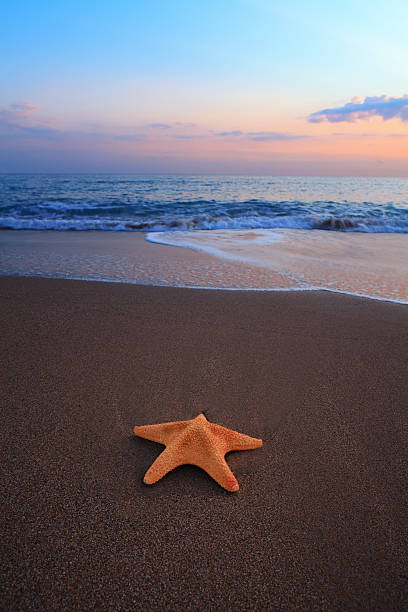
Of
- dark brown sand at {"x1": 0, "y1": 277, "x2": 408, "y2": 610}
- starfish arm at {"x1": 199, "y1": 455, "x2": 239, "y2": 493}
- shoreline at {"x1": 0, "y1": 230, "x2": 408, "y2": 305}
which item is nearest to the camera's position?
dark brown sand at {"x1": 0, "y1": 277, "x2": 408, "y2": 610}

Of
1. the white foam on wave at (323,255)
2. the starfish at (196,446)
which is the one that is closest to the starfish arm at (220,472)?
the starfish at (196,446)

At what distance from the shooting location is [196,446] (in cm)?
186

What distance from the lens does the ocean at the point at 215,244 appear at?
5668mm

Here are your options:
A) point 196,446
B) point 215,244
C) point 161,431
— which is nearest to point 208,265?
point 215,244

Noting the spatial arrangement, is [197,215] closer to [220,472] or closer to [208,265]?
[208,265]

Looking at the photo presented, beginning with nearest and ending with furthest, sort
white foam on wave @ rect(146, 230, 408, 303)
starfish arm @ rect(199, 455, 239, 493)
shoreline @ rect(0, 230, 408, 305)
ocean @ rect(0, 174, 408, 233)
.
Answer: starfish arm @ rect(199, 455, 239, 493)
shoreline @ rect(0, 230, 408, 305)
white foam on wave @ rect(146, 230, 408, 303)
ocean @ rect(0, 174, 408, 233)

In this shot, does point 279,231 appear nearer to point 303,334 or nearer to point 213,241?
point 213,241

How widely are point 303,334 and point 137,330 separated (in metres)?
1.67

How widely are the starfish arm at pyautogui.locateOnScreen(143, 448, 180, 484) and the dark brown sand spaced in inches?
2.6

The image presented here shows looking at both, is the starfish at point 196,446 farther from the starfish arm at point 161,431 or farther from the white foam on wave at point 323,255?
the white foam on wave at point 323,255

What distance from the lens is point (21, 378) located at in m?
2.71

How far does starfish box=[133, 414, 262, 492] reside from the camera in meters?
1.77

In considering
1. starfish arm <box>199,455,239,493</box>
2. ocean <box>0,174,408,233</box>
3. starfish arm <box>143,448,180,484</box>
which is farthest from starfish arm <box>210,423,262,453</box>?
ocean <box>0,174,408,233</box>

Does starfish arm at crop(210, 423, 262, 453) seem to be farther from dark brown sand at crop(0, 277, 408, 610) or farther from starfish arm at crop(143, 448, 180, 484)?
starfish arm at crop(143, 448, 180, 484)
